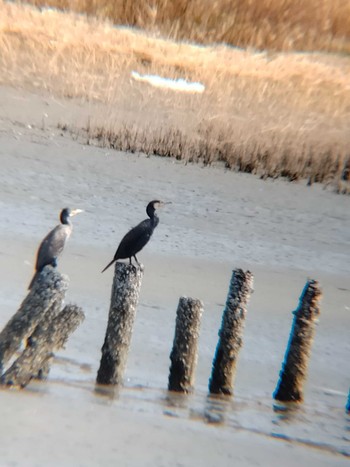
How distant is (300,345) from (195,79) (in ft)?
89.7

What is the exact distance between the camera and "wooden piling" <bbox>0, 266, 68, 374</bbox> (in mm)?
7914

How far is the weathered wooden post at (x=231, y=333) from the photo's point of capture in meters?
8.80

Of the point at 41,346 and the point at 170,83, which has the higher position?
the point at 170,83

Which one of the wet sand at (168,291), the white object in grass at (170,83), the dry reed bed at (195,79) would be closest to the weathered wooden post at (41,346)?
the wet sand at (168,291)

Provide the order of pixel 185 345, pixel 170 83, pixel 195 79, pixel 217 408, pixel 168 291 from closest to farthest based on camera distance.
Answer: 1. pixel 217 408
2. pixel 185 345
3. pixel 168 291
4. pixel 170 83
5. pixel 195 79

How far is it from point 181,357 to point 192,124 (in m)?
23.2

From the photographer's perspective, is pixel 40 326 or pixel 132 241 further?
pixel 132 241

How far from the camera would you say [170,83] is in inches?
1384

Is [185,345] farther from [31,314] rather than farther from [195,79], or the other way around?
[195,79]

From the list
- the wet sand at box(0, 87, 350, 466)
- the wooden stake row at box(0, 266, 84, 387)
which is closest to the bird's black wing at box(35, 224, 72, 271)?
the wet sand at box(0, 87, 350, 466)

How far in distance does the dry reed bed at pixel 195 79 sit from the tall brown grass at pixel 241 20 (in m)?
0.48

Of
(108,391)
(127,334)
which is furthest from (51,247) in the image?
(108,391)

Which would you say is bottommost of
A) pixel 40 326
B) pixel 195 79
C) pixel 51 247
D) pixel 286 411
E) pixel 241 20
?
pixel 286 411

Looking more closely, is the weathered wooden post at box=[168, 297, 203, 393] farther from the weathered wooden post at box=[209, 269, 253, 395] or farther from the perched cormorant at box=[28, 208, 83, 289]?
the perched cormorant at box=[28, 208, 83, 289]
